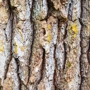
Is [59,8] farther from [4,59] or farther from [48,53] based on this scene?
[4,59]

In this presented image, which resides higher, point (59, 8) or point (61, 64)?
point (59, 8)

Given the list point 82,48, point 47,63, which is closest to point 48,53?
point 47,63

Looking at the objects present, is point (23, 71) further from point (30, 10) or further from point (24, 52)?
point (30, 10)

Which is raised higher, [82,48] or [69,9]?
[69,9]

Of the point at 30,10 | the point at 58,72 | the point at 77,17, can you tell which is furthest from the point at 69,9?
the point at 58,72

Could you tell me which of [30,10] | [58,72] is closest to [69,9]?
[30,10]
